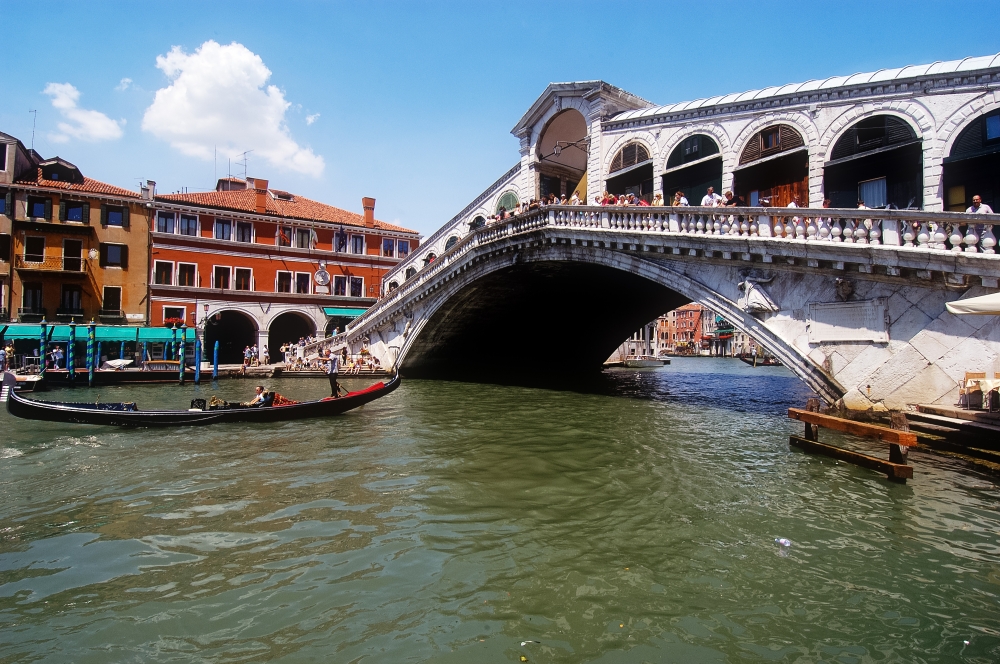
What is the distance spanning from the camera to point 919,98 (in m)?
11.0

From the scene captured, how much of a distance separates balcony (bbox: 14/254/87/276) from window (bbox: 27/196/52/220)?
6.33 feet

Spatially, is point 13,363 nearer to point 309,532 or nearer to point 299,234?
point 299,234

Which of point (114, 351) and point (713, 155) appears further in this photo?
point (114, 351)

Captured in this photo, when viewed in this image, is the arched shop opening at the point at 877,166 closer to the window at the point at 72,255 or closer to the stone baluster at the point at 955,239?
the stone baluster at the point at 955,239

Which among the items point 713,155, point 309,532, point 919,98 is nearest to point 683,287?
point 713,155

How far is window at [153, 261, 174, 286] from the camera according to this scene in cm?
2680

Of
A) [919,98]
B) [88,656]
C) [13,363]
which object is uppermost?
[919,98]

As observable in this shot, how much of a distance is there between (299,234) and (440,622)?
29.5 m

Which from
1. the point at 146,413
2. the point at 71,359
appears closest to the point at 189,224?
the point at 71,359

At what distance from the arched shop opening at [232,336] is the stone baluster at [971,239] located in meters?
30.3

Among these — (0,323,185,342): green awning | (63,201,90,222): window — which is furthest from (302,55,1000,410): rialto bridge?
(63,201,90,222): window

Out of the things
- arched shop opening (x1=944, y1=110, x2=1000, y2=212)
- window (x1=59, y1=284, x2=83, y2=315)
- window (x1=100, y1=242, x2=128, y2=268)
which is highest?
window (x1=100, y1=242, x2=128, y2=268)

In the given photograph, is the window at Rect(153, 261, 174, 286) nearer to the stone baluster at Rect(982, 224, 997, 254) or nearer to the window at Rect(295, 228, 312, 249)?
the window at Rect(295, 228, 312, 249)

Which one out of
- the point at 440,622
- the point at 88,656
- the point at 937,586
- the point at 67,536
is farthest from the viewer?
the point at 67,536
